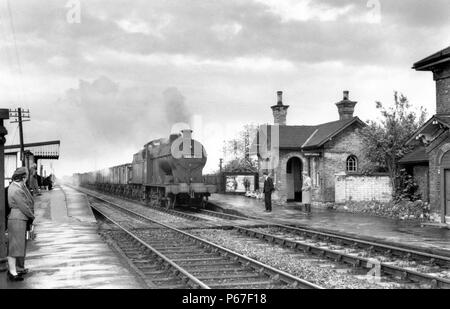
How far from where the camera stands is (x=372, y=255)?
11.5m

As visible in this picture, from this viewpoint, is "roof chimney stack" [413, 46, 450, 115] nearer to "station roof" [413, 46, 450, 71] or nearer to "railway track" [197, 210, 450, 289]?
"station roof" [413, 46, 450, 71]

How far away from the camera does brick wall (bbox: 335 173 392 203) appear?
81.4 ft

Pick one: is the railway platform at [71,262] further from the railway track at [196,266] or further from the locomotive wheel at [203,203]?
the locomotive wheel at [203,203]

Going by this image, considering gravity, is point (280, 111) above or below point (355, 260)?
above

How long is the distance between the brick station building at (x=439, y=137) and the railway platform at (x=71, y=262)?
37.8ft

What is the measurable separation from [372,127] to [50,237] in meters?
16.8

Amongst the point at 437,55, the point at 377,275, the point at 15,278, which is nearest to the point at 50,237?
the point at 15,278

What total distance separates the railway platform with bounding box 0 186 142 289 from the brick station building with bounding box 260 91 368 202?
594 inches

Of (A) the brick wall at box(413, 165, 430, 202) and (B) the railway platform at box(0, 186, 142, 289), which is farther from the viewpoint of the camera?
(A) the brick wall at box(413, 165, 430, 202)

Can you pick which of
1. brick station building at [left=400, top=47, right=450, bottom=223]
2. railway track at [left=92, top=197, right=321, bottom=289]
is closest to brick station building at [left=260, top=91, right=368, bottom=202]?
brick station building at [left=400, top=47, right=450, bottom=223]

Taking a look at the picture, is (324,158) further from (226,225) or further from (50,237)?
(50,237)

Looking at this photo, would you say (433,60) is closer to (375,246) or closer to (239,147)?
(375,246)

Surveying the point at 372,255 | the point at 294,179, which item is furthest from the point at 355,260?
the point at 294,179

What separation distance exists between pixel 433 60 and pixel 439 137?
2.78 m
